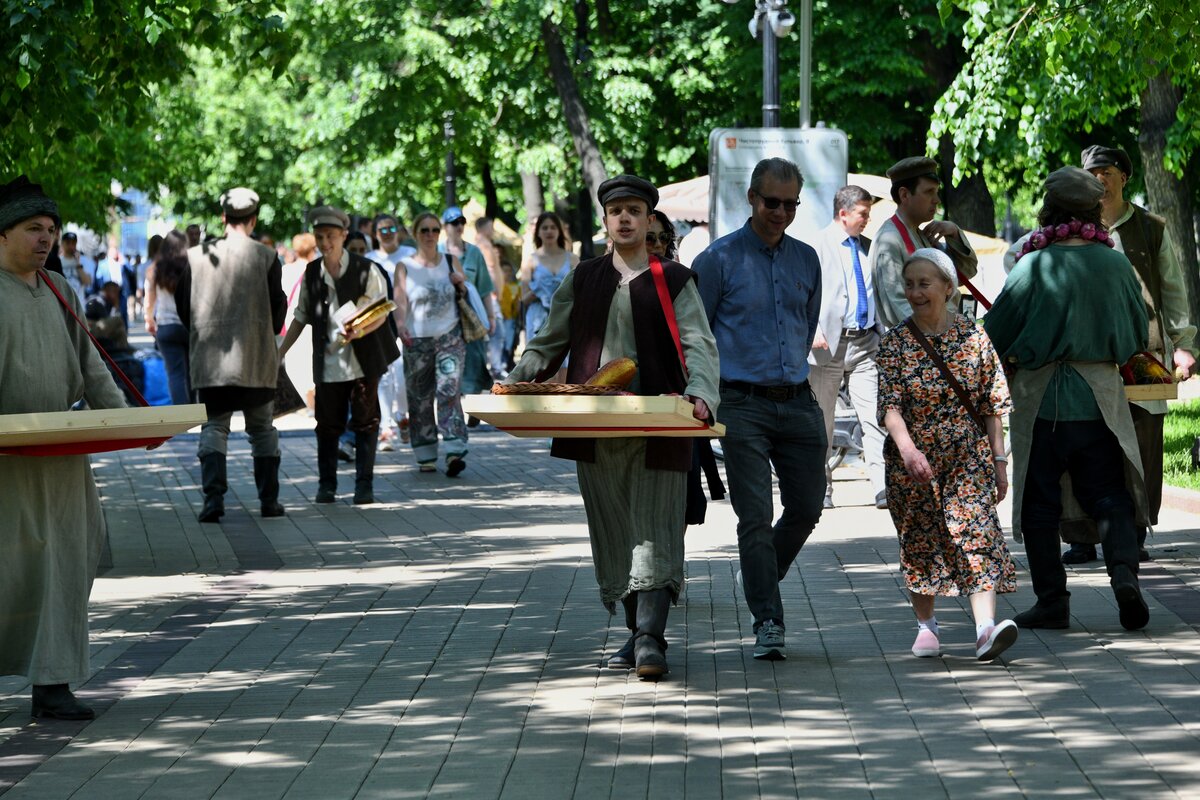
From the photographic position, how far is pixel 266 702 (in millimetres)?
7383

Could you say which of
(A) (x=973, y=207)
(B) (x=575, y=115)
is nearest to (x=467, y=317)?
(B) (x=575, y=115)

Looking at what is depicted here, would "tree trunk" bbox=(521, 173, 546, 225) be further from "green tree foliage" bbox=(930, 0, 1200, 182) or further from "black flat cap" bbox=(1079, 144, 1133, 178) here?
"black flat cap" bbox=(1079, 144, 1133, 178)

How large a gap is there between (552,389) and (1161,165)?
1660 centimetres

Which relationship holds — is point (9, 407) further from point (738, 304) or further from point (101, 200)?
point (101, 200)

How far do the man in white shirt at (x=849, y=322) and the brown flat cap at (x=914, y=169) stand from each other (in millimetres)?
2130

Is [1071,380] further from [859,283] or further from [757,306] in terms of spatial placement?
[859,283]

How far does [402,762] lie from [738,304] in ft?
8.54

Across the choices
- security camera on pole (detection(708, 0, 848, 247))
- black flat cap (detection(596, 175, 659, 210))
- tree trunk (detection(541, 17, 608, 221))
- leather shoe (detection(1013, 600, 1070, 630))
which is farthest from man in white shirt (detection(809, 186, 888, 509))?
tree trunk (detection(541, 17, 608, 221))

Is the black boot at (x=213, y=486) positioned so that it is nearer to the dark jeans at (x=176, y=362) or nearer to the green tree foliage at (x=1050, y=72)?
the dark jeans at (x=176, y=362)

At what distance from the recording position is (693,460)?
811 cm

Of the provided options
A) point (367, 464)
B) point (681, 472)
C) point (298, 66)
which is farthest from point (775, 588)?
point (298, 66)

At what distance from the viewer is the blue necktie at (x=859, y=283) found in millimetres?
12688

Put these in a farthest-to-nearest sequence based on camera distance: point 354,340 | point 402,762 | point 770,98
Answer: point 770,98, point 354,340, point 402,762

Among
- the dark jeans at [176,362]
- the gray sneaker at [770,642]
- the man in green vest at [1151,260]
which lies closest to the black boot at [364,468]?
the dark jeans at [176,362]
